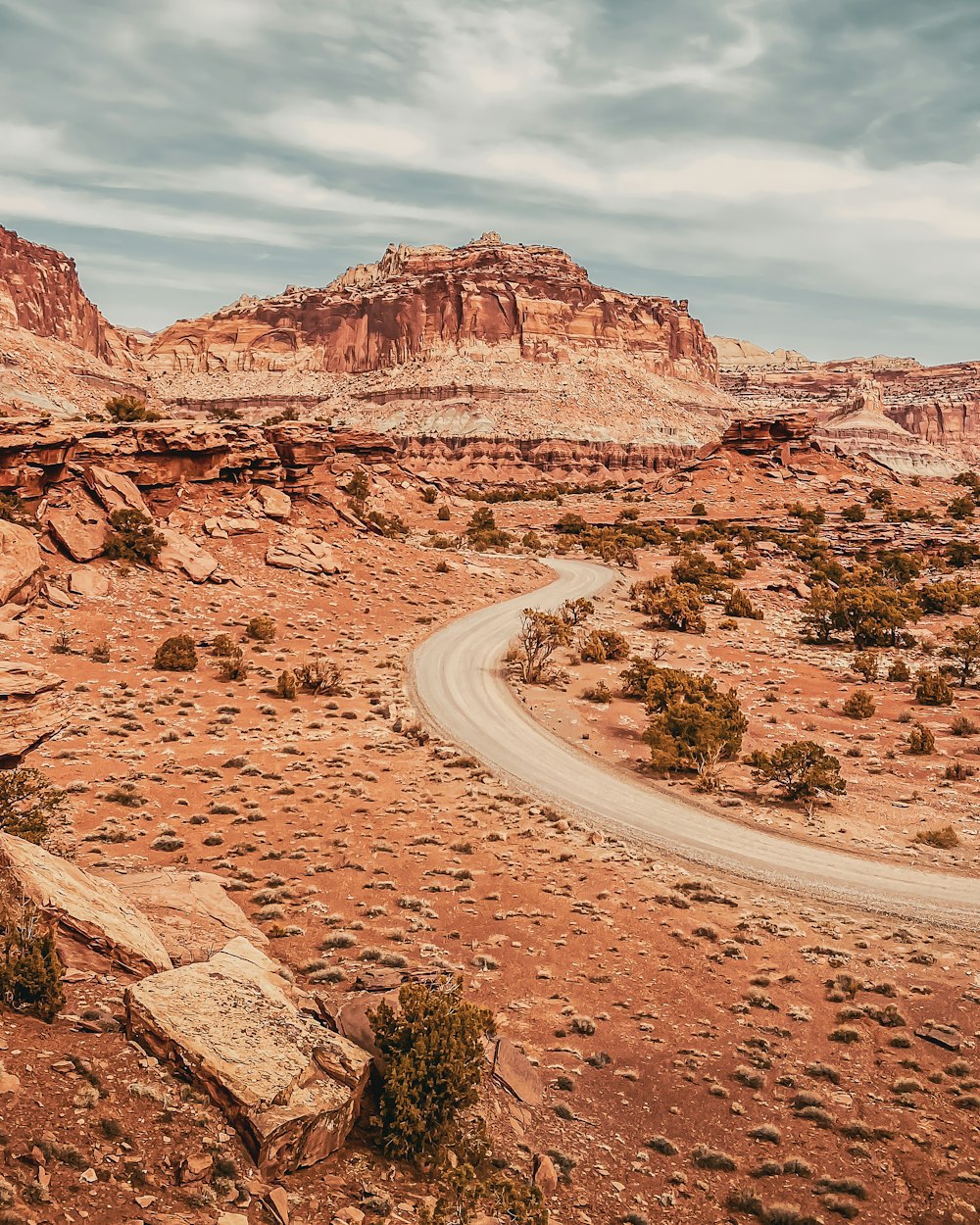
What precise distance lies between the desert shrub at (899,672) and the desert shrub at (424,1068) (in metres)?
33.1

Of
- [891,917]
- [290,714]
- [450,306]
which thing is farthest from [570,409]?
[891,917]

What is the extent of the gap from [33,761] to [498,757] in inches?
525

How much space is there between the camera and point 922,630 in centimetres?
4591

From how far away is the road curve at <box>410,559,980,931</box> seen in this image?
1711cm

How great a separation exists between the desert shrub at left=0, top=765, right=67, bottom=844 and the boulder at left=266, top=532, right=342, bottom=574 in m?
26.5

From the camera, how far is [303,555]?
43812 mm

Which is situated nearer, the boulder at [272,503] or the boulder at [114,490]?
the boulder at [114,490]

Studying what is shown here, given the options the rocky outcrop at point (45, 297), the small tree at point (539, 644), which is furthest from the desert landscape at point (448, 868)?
the rocky outcrop at point (45, 297)

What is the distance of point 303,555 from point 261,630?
34.2 feet

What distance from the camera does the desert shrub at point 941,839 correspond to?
19.3 metres

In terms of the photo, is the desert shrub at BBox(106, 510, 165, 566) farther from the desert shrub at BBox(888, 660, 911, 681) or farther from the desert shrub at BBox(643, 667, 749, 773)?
the desert shrub at BBox(888, 660, 911, 681)

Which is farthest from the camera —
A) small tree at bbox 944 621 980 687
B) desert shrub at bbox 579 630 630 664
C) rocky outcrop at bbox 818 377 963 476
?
rocky outcrop at bbox 818 377 963 476

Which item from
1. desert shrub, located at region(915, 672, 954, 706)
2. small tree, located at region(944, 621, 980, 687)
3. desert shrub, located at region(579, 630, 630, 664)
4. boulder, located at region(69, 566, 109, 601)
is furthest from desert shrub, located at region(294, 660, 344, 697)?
small tree, located at region(944, 621, 980, 687)

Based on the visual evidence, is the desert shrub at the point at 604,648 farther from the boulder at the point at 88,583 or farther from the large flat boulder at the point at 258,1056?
the large flat boulder at the point at 258,1056
